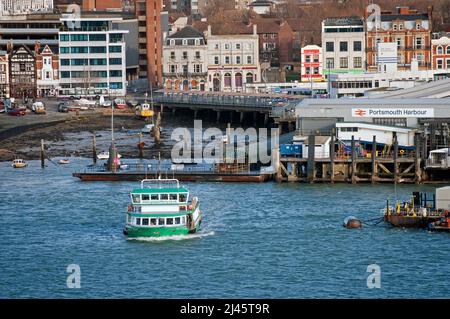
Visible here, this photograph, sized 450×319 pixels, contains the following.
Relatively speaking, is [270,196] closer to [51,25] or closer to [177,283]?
[177,283]

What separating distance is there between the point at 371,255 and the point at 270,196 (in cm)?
1105

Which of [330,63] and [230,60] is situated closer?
[330,63]

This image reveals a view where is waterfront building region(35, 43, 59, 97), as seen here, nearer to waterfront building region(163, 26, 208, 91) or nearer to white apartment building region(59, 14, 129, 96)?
white apartment building region(59, 14, 129, 96)

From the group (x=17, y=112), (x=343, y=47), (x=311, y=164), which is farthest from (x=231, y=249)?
(x=343, y=47)

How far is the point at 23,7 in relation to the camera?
102 metres

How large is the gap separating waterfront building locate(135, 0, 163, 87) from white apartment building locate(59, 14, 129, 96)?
5.22m

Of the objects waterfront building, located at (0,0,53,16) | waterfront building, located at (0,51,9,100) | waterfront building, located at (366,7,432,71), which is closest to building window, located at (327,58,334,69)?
waterfront building, located at (366,7,432,71)

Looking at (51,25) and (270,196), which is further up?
(51,25)

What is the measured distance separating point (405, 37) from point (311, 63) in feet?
19.8

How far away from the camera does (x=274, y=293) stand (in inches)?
1080

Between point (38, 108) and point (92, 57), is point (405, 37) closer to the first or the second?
point (92, 57)

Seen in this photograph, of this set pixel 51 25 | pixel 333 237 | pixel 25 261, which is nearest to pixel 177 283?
pixel 25 261

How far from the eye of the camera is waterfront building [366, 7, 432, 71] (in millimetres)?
79938

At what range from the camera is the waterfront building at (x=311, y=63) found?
8056cm
